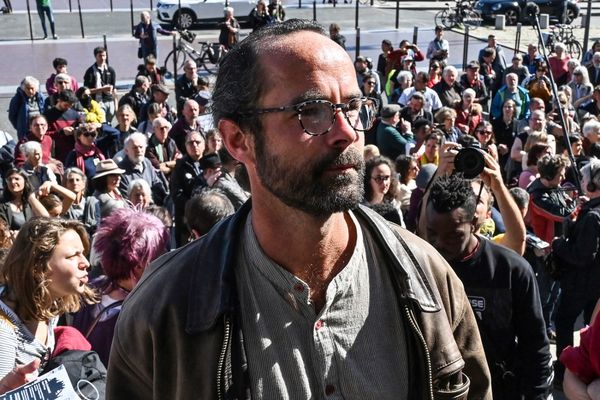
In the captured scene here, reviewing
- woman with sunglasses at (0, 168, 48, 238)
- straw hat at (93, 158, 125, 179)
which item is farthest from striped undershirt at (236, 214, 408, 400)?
straw hat at (93, 158, 125, 179)

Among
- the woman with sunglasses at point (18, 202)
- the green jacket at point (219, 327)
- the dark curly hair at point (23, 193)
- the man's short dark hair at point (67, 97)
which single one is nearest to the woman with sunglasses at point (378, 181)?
the woman with sunglasses at point (18, 202)

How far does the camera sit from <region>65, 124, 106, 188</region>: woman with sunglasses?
353 inches

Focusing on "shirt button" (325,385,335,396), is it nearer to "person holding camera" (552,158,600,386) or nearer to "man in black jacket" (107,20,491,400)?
"man in black jacket" (107,20,491,400)

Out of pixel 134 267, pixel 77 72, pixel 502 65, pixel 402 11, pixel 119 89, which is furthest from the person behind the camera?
pixel 402 11

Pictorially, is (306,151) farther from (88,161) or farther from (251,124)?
(88,161)

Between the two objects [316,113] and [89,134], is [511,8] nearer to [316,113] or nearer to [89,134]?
[89,134]

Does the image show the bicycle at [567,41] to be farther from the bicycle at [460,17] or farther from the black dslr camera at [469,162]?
the black dslr camera at [469,162]

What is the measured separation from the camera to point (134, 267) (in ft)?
14.3

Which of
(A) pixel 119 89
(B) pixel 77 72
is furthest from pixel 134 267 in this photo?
(B) pixel 77 72

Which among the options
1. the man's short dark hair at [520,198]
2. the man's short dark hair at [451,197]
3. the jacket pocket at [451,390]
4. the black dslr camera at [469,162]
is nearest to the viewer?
the jacket pocket at [451,390]

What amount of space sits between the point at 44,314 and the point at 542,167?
4.85 meters

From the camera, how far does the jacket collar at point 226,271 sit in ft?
5.90

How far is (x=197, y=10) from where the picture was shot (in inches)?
1058

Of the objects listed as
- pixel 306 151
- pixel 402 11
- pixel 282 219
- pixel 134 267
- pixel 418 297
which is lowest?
pixel 402 11
